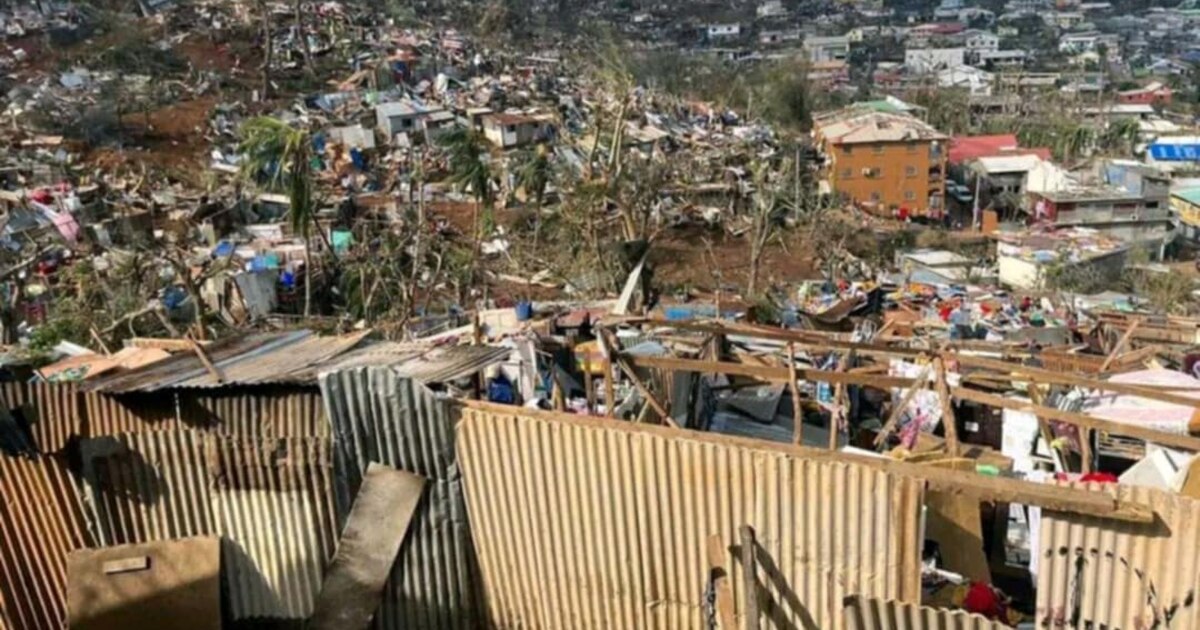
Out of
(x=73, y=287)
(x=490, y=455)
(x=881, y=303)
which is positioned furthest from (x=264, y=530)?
(x=73, y=287)

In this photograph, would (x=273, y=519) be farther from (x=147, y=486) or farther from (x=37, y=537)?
(x=37, y=537)

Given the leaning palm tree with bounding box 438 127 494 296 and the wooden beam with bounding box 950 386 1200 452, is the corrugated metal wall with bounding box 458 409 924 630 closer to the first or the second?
the wooden beam with bounding box 950 386 1200 452

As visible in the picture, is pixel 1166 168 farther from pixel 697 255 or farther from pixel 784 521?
pixel 784 521

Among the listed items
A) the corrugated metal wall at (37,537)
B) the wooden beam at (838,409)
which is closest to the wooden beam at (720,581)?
the wooden beam at (838,409)

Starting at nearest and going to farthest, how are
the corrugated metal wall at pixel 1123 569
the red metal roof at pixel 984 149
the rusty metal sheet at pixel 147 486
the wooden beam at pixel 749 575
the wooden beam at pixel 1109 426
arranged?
the corrugated metal wall at pixel 1123 569
the wooden beam at pixel 749 575
the wooden beam at pixel 1109 426
the rusty metal sheet at pixel 147 486
the red metal roof at pixel 984 149

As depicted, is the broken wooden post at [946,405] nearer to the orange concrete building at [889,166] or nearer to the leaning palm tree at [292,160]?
the leaning palm tree at [292,160]

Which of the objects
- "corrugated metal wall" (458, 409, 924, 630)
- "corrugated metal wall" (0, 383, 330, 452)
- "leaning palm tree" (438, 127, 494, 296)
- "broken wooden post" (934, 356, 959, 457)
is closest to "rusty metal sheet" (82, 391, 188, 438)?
"corrugated metal wall" (0, 383, 330, 452)
